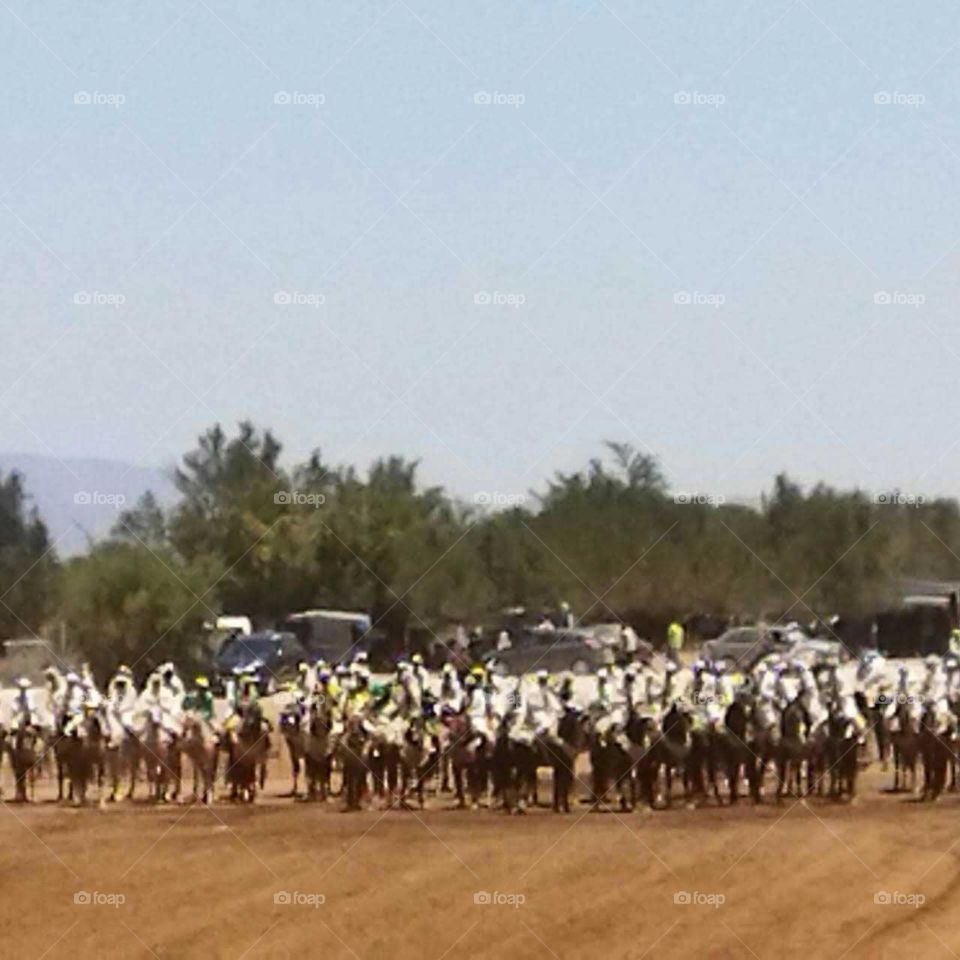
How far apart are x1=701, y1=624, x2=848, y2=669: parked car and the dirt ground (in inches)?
47.7

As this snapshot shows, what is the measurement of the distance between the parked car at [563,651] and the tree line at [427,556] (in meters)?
0.25

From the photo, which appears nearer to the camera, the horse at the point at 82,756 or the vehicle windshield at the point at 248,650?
the horse at the point at 82,756

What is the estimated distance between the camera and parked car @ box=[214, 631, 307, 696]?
1681 centimetres

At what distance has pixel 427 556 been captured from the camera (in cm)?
1808

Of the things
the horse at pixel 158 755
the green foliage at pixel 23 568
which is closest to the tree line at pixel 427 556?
the green foliage at pixel 23 568

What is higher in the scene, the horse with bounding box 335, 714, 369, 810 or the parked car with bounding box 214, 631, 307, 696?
the parked car with bounding box 214, 631, 307, 696

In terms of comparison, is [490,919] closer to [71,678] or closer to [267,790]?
[267,790]

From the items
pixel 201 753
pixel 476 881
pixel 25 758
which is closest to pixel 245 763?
pixel 201 753

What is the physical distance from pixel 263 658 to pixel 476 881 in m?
2.52

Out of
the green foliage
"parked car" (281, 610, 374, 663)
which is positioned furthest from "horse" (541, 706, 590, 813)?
the green foliage

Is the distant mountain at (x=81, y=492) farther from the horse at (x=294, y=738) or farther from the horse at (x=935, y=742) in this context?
the horse at (x=935, y=742)

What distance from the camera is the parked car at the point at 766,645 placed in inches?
682

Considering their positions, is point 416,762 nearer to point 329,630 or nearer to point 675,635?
point 329,630

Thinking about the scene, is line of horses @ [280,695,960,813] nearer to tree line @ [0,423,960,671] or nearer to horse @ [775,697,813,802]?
horse @ [775,697,813,802]
